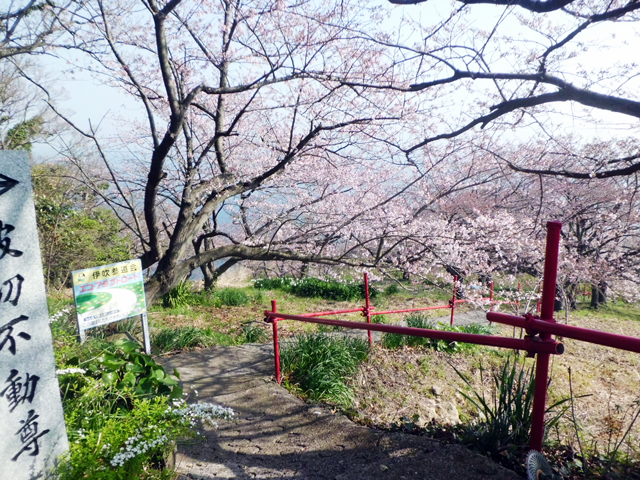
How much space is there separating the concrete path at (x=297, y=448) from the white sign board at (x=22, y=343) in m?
0.87

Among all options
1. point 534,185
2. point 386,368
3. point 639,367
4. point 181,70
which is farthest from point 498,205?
point 181,70

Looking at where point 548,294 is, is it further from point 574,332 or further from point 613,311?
point 613,311

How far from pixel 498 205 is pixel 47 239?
10.4 m

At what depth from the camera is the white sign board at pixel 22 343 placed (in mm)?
1838

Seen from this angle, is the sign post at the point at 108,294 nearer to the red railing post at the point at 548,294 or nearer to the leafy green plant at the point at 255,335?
the leafy green plant at the point at 255,335

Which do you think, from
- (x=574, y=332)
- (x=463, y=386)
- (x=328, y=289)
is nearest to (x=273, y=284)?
(x=328, y=289)

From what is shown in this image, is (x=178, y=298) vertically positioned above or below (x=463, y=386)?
above

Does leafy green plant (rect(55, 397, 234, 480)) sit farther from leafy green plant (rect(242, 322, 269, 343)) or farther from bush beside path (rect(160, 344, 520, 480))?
leafy green plant (rect(242, 322, 269, 343))

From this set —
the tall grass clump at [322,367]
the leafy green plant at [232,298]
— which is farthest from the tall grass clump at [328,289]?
the tall grass clump at [322,367]

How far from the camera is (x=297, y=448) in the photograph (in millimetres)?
3191

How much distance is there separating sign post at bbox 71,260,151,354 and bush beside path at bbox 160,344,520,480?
3.37 ft

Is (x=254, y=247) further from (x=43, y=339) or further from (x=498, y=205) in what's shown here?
(x=498, y=205)

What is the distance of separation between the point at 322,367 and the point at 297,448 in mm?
1500

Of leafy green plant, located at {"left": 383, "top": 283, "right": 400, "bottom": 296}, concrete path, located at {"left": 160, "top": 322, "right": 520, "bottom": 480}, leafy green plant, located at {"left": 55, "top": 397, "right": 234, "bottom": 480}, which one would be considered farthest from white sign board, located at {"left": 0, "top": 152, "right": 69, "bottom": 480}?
leafy green plant, located at {"left": 383, "top": 283, "right": 400, "bottom": 296}
